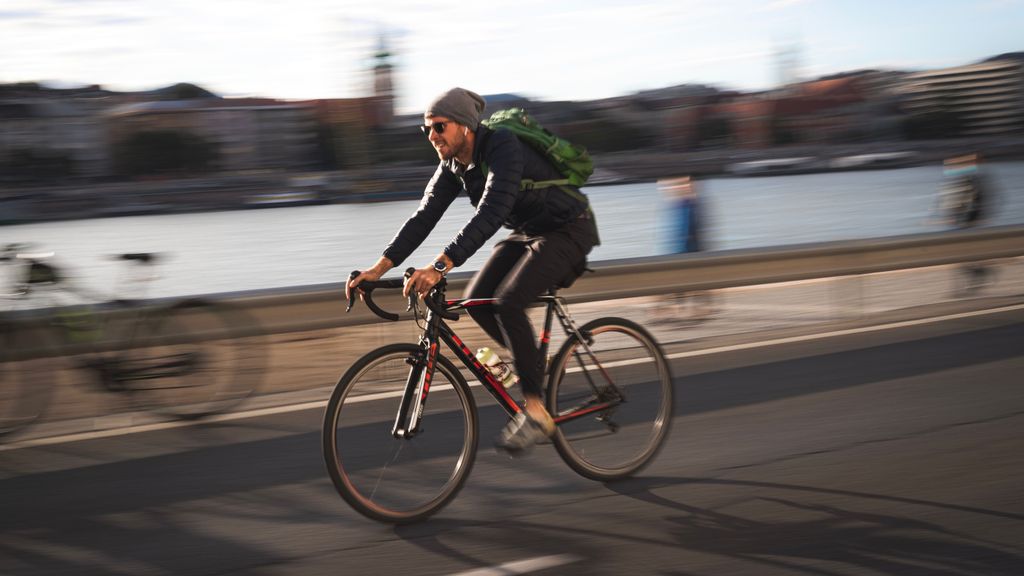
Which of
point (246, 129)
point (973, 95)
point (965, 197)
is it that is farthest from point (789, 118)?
Result: point (965, 197)

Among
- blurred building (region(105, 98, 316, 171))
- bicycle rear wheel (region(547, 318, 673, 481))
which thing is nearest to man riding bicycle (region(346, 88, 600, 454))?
bicycle rear wheel (region(547, 318, 673, 481))

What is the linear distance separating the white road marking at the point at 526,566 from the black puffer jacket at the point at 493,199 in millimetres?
1132

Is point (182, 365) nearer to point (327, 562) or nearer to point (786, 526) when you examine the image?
point (327, 562)

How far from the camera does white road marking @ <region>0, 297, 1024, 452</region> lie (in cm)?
594

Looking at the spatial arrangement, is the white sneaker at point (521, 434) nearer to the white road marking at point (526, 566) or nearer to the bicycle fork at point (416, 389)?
the bicycle fork at point (416, 389)

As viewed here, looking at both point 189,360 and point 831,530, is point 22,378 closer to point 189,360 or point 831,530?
→ point 189,360

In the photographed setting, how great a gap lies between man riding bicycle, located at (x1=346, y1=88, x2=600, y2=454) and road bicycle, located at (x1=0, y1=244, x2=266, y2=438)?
2471mm

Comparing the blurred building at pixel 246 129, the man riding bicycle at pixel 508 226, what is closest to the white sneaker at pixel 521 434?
the man riding bicycle at pixel 508 226

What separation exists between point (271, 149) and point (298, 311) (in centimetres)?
7138

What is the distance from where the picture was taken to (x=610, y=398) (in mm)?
5070

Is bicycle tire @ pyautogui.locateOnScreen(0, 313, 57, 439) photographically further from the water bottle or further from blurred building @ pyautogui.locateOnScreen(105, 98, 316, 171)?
blurred building @ pyautogui.locateOnScreen(105, 98, 316, 171)

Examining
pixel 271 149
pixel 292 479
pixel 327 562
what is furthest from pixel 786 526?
pixel 271 149

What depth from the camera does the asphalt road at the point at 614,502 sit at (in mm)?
3922

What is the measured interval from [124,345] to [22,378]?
605 mm
